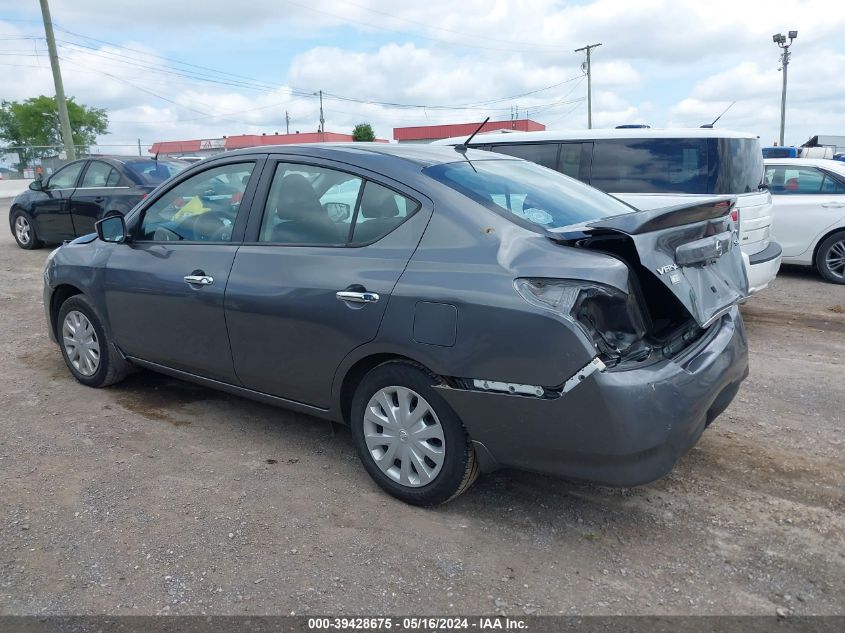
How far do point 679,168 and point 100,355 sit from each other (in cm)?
545

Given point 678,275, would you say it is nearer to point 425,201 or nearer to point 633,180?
point 425,201

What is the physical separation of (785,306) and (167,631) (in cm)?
729

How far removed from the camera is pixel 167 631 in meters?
2.56

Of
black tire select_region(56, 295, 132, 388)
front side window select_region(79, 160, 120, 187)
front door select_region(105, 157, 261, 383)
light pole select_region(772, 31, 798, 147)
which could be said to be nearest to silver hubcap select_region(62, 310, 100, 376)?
black tire select_region(56, 295, 132, 388)

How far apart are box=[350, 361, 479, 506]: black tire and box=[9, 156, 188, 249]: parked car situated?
7.57m

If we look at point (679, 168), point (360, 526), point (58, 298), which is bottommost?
point (360, 526)

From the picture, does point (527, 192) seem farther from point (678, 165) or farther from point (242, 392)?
point (678, 165)

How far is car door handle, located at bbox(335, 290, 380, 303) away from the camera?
3285mm

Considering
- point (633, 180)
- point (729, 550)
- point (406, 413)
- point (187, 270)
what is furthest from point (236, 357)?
point (633, 180)

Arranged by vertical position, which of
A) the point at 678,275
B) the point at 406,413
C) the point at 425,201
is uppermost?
the point at 425,201

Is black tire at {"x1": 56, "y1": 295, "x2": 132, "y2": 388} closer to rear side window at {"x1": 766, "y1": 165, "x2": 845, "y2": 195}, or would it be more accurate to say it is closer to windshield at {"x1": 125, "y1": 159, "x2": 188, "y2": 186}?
windshield at {"x1": 125, "y1": 159, "x2": 188, "y2": 186}

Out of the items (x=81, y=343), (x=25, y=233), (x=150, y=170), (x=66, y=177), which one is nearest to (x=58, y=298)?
(x=81, y=343)

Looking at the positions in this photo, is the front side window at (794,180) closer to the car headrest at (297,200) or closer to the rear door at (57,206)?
the car headrest at (297,200)

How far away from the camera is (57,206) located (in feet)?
35.7
